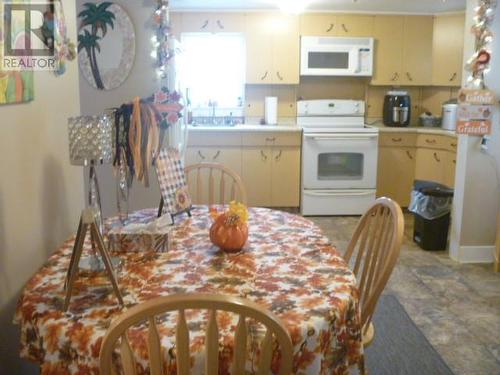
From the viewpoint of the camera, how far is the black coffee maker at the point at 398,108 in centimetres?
A: 534

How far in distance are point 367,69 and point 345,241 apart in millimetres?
1948

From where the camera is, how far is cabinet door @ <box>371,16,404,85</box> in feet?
17.2

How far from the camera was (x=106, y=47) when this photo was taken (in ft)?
11.9

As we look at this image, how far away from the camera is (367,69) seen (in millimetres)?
5238

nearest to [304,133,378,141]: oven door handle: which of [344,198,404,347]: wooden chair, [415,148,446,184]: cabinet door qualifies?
[415,148,446,184]: cabinet door

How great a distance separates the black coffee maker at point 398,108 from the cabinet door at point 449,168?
64cm

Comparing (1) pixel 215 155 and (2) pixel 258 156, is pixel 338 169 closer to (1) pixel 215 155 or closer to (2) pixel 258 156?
(2) pixel 258 156

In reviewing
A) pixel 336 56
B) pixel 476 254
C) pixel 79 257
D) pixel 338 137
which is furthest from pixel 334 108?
pixel 79 257

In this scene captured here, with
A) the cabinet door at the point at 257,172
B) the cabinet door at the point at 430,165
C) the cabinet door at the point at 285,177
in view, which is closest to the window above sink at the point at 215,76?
the cabinet door at the point at 257,172

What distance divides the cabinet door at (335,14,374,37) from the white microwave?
0.07 meters

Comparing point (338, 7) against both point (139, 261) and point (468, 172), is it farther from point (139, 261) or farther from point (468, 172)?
point (139, 261)

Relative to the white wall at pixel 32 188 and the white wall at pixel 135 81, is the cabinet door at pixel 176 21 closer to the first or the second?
the white wall at pixel 135 81

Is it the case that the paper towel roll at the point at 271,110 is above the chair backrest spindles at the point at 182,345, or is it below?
above

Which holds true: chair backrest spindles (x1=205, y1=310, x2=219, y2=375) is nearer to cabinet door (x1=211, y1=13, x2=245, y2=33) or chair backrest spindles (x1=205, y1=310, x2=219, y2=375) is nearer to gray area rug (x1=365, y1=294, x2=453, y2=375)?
gray area rug (x1=365, y1=294, x2=453, y2=375)
